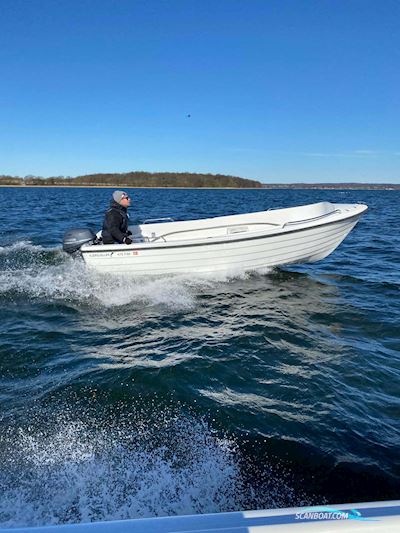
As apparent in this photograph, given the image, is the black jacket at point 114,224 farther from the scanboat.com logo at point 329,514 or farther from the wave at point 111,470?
the scanboat.com logo at point 329,514

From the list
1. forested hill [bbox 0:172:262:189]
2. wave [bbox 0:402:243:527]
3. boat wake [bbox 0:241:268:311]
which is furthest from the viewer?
forested hill [bbox 0:172:262:189]

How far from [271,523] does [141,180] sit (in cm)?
13911

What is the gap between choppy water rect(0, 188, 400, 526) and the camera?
10.8 feet

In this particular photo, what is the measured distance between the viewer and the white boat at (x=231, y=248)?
30.2ft

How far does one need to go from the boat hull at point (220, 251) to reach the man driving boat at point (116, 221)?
298 mm

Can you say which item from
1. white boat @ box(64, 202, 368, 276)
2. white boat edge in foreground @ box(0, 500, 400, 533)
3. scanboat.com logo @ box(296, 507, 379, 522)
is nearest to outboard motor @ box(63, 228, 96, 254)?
white boat @ box(64, 202, 368, 276)

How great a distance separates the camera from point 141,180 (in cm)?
13612

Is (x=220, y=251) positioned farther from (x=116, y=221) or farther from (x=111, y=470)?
(x=111, y=470)

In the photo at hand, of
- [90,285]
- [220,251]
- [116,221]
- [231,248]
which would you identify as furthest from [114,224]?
[231,248]

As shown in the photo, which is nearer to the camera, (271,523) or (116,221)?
(271,523)

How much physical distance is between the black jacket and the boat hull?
31 cm

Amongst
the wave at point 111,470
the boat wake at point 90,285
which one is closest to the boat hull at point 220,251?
the boat wake at point 90,285

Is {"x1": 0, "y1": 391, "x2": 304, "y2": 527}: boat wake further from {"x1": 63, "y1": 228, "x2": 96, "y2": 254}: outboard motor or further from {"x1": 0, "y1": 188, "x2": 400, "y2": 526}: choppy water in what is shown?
{"x1": 63, "y1": 228, "x2": 96, "y2": 254}: outboard motor

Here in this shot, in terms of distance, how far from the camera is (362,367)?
5480mm
